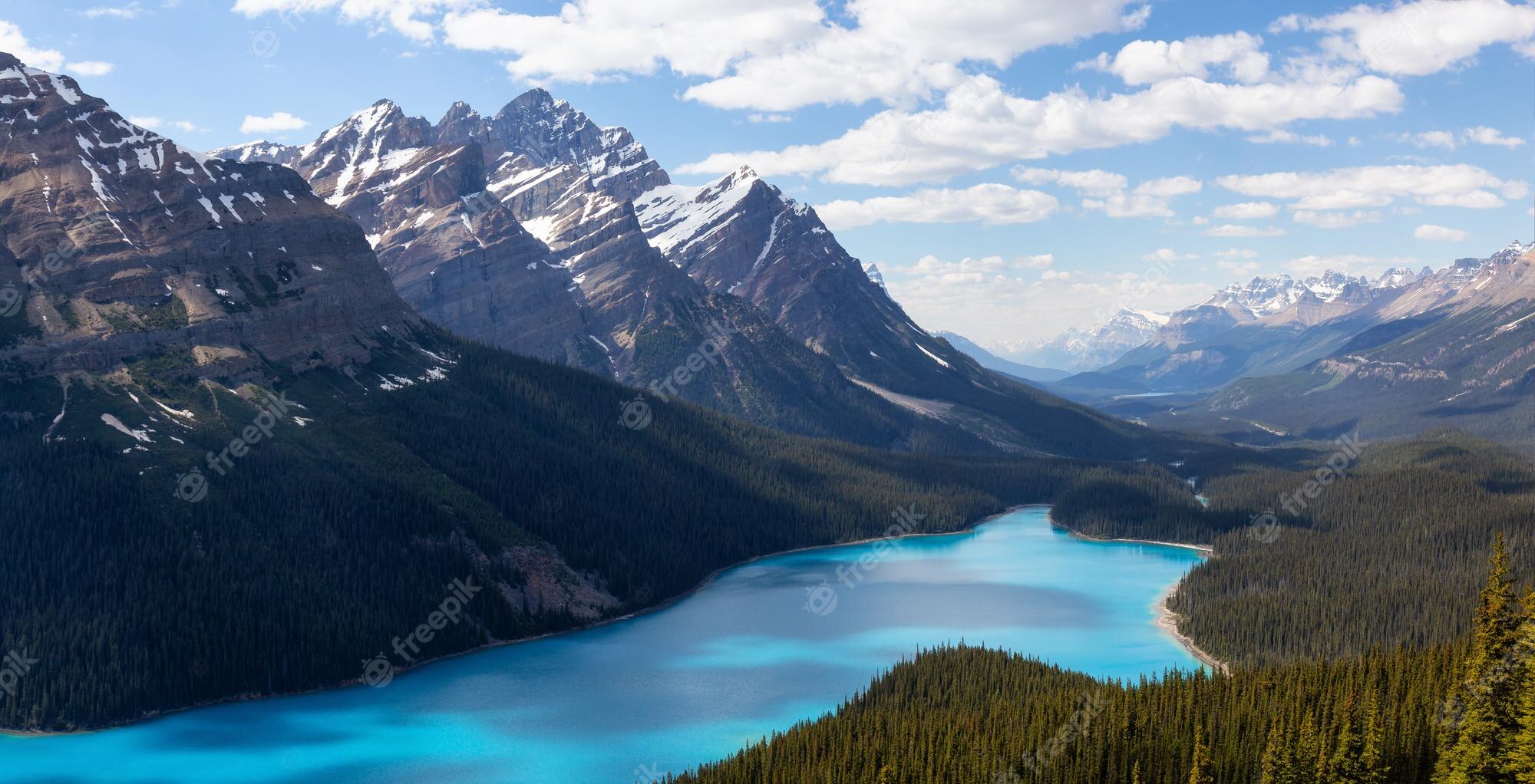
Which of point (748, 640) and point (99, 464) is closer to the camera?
point (99, 464)

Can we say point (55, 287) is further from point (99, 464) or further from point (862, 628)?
point (862, 628)

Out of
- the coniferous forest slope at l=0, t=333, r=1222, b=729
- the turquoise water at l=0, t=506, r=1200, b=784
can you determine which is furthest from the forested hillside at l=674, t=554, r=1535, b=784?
the coniferous forest slope at l=0, t=333, r=1222, b=729

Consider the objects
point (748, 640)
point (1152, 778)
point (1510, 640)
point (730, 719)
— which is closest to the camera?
point (1510, 640)

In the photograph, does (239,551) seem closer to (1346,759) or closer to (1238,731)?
(1238,731)

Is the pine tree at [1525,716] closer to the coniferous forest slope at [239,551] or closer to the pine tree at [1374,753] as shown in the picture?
the pine tree at [1374,753]

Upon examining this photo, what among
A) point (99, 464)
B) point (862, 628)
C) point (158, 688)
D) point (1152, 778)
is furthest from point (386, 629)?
point (1152, 778)

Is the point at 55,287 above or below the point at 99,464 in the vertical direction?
above

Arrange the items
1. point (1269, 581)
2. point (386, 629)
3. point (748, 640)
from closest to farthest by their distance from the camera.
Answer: point (386, 629), point (748, 640), point (1269, 581)

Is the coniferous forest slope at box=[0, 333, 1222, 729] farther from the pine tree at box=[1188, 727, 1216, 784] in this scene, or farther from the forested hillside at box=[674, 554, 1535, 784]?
the pine tree at box=[1188, 727, 1216, 784]

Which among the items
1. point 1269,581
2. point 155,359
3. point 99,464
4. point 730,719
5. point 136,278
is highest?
point 136,278
